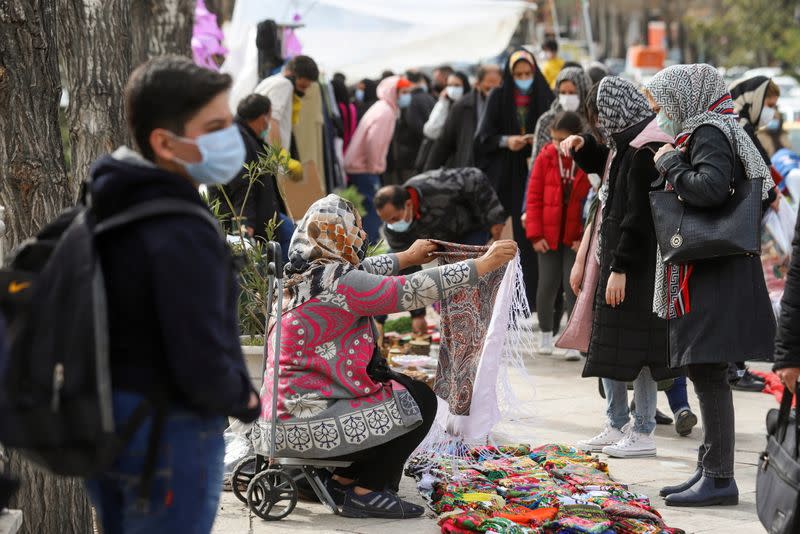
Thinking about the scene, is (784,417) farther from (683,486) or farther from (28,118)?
(28,118)

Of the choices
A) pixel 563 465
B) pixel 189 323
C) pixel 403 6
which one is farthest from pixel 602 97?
pixel 403 6

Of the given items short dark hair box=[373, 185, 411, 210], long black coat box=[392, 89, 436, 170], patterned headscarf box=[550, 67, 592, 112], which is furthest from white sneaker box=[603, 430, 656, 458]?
long black coat box=[392, 89, 436, 170]

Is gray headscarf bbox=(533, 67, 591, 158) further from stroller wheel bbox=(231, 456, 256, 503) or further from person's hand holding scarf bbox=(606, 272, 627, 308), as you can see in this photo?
stroller wheel bbox=(231, 456, 256, 503)

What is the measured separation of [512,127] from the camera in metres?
10.9

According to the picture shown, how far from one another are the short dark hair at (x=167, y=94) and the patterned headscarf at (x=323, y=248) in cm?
215

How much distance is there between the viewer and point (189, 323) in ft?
9.02

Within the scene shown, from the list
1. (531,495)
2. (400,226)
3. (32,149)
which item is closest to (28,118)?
(32,149)

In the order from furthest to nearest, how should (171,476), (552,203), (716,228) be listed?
1. (552,203)
2. (716,228)
3. (171,476)

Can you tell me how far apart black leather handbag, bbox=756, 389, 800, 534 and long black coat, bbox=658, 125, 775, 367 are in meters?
1.43

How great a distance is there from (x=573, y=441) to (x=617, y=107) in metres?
1.80

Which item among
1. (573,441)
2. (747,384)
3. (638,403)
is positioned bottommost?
(747,384)

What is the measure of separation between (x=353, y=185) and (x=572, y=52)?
8.91 m

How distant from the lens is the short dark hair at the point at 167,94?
2932mm

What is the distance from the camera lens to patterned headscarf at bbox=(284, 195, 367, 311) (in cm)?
511
